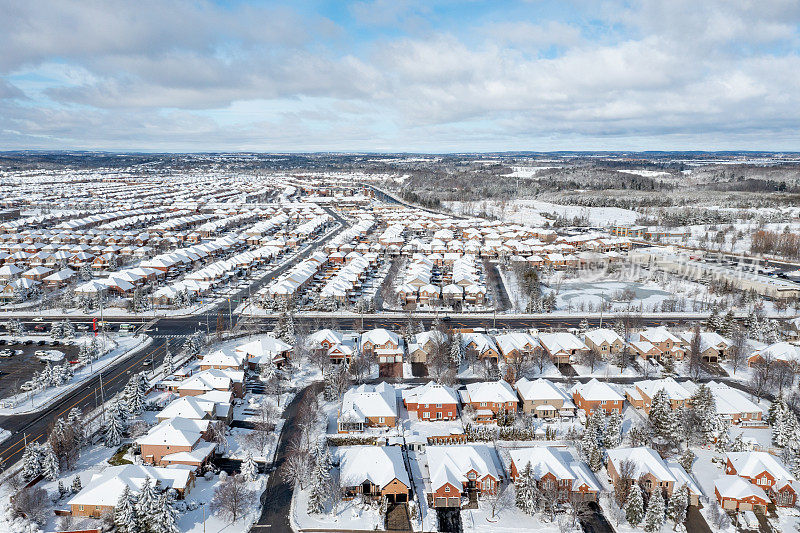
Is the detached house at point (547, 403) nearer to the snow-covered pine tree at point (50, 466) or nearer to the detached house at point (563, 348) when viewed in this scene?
the detached house at point (563, 348)

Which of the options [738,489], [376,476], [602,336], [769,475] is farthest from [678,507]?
[602,336]

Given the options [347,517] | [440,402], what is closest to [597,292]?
[440,402]

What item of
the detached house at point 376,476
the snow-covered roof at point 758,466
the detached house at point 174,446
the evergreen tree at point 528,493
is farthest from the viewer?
the detached house at point 174,446

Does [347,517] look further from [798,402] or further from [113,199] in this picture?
[113,199]

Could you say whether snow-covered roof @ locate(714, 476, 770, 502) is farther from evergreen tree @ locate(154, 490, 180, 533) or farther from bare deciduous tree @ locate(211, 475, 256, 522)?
evergreen tree @ locate(154, 490, 180, 533)

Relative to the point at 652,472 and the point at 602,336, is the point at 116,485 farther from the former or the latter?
the point at 602,336

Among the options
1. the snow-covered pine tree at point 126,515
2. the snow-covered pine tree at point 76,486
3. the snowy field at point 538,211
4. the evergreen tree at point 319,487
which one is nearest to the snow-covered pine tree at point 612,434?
the evergreen tree at point 319,487

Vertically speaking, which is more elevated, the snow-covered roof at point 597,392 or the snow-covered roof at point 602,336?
the snow-covered roof at point 602,336
